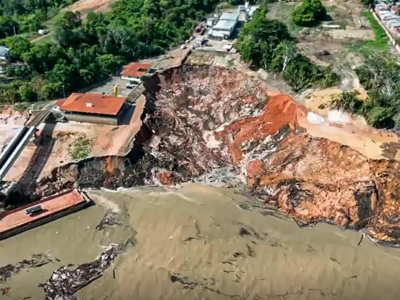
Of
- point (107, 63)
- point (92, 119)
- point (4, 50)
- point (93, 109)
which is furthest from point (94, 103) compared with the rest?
point (4, 50)

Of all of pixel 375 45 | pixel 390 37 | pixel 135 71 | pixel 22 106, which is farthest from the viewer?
pixel 390 37

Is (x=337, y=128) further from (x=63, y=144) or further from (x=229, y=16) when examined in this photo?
(x=229, y=16)

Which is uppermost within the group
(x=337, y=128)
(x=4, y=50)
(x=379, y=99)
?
(x=4, y=50)

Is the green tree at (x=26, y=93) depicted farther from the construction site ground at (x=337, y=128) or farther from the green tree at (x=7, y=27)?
the construction site ground at (x=337, y=128)

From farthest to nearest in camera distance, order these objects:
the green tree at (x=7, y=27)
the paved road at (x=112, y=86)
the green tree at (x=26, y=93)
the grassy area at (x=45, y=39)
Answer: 1. the green tree at (x=7, y=27)
2. the grassy area at (x=45, y=39)
3. the paved road at (x=112, y=86)
4. the green tree at (x=26, y=93)

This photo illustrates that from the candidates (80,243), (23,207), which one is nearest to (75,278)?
(80,243)

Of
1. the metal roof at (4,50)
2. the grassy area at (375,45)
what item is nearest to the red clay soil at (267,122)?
the grassy area at (375,45)
